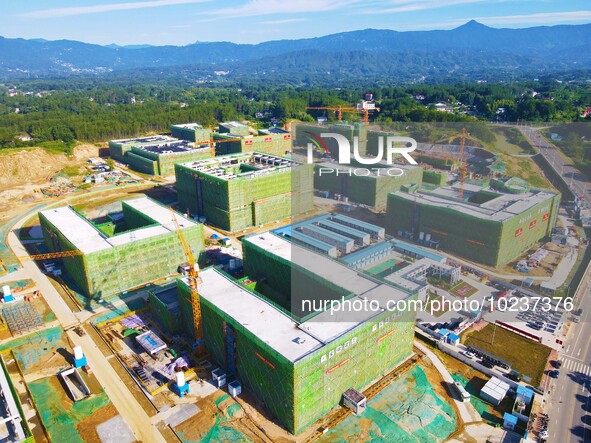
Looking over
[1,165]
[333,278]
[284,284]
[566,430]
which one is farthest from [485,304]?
[1,165]

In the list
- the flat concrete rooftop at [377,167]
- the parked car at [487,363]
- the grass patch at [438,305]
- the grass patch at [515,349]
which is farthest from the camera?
the flat concrete rooftop at [377,167]

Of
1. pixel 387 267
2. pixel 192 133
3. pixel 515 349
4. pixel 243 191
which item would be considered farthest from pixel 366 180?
pixel 192 133

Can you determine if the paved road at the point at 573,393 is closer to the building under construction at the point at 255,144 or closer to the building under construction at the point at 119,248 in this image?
the building under construction at the point at 119,248

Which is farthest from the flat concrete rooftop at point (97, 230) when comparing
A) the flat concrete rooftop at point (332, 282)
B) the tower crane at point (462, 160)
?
the tower crane at point (462, 160)

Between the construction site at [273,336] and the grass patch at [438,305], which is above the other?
the construction site at [273,336]

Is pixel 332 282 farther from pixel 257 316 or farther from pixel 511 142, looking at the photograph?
pixel 511 142

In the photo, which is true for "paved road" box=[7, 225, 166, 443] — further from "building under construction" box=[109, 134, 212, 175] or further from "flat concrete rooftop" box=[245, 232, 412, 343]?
"building under construction" box=[109, 134, 212, 175]

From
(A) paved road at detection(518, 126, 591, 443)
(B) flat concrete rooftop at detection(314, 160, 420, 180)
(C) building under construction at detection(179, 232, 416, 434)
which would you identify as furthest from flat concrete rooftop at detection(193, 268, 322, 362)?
(B) flat concrete rooftop at detection(314, 160, 420, 180)
